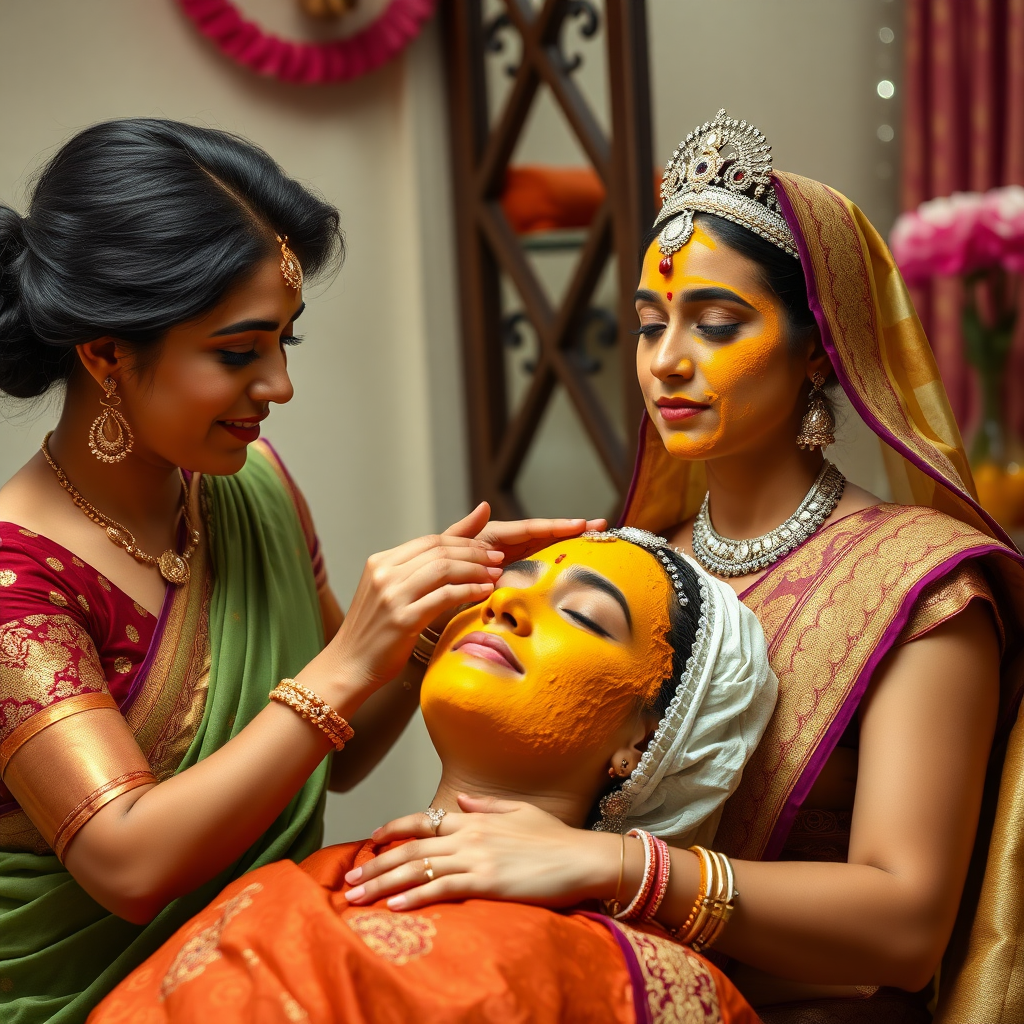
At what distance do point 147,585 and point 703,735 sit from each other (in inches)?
Result: 27.4

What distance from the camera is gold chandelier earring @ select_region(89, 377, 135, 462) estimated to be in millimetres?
1370

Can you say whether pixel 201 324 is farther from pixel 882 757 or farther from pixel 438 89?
pixel 438 89

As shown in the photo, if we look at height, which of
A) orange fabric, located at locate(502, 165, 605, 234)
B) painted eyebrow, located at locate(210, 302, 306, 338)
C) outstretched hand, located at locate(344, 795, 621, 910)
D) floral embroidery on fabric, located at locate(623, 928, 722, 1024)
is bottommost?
floral embroidery on fabric, located at locate(623, 928, 722, 1024)

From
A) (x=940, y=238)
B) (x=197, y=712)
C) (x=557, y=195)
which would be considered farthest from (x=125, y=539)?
(x=940, y=238)

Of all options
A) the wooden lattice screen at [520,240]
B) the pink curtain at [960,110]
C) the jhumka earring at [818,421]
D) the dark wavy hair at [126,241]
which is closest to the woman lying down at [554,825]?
the jhumka earring at [818,421]

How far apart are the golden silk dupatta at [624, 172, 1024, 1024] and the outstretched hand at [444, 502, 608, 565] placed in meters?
0.23

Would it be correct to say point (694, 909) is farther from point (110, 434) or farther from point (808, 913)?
point (110, 434)

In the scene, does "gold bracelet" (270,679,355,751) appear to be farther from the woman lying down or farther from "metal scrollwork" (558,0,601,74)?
"metal scrollwork" (558,0,601,74)

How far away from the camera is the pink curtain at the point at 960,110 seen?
8.70 ft

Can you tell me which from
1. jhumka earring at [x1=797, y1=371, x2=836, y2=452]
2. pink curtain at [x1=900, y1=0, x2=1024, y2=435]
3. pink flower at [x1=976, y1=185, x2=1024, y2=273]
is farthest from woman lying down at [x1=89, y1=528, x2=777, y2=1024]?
pink curtain at [x1=900, y1=0, x2=1024, y2=435]

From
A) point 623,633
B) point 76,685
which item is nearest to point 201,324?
point 76,685

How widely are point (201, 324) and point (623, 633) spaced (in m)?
0.59

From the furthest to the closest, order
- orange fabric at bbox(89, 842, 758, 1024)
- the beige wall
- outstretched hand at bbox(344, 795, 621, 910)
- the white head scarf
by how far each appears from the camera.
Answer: the beige wall
the white head scarf
outstretched hand at bbox(344, 795, 621, 910)
orange fabric at bbox(89, 842, 758, 1024)

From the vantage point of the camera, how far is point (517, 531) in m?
1.39
